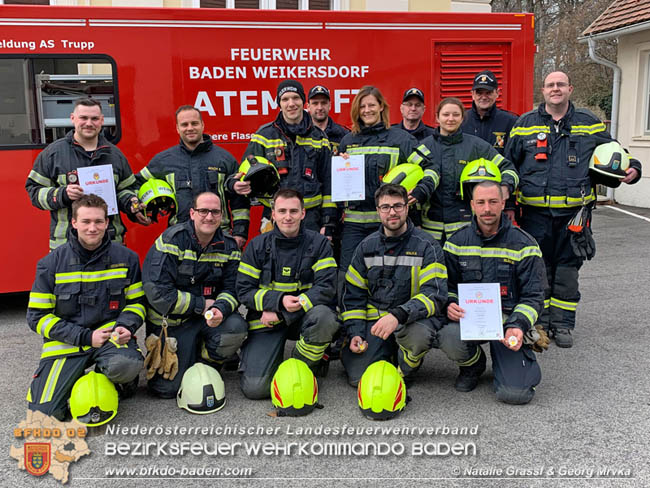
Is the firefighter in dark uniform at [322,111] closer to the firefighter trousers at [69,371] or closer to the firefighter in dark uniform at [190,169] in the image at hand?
the firefighter in dark uniform at [190,169]

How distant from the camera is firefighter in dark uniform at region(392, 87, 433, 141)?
18.1ft

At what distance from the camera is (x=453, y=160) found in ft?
16.2

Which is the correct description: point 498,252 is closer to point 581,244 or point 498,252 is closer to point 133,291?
point 581,244

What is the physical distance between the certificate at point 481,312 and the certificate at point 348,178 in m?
1.25

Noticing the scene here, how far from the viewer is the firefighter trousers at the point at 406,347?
419 centimetres

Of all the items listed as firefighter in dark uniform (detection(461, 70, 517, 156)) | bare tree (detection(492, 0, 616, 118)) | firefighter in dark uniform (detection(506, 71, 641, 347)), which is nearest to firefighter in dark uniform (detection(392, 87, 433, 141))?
firefighter in dark uniform (detection(461, 70, 517, 156))

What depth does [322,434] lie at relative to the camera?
12.1 ft

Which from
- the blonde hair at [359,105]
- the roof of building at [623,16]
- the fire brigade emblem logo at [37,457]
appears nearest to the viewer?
the fire brigade emblem logo at [37,457]

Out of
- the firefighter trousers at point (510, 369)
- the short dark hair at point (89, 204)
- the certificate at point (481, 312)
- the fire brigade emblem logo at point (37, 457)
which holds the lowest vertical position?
the fire brigade emblem logo at point (37, 457)

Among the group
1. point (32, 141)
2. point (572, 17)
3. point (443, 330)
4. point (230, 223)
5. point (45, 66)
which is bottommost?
point (443, 330)

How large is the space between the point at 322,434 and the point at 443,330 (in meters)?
1.14

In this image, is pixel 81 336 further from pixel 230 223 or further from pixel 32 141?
pixel 32 141

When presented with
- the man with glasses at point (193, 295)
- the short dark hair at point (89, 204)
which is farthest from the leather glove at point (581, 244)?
the short dark hair at point (89, 204)

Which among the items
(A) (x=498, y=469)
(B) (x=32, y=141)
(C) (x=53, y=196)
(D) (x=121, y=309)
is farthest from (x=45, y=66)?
(A) (x=498, y=469)
